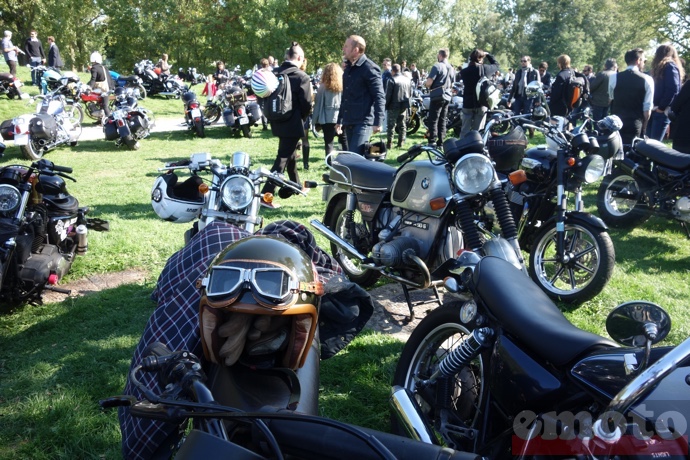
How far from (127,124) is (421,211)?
9.61 metres

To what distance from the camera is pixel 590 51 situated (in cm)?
4888

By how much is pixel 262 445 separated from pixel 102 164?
10.0 metres

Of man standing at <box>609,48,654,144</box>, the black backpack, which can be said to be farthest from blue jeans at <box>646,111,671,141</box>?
the black backpack

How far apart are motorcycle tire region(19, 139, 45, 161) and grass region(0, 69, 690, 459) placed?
10.7 ft

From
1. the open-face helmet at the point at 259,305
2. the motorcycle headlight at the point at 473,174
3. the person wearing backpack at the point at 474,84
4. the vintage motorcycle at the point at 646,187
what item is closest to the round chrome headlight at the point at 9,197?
the open-face helmet at the point at 259,305

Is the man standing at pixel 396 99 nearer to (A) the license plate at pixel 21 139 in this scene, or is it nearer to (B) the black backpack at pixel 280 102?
(B) the black backpack at pixel 280 102

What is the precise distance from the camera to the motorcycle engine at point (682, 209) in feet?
18.3

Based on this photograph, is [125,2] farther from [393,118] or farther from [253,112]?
[393,118]

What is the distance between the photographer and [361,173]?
4512 millimetres

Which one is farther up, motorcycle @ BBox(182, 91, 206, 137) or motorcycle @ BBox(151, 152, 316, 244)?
motorcycle @ BBox(182, 91, 206, 137)

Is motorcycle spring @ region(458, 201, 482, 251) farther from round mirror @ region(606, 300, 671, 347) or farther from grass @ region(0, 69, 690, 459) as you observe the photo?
round mirror @ region(606, 300, 671, 347)

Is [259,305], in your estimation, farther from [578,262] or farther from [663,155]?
[663,155]

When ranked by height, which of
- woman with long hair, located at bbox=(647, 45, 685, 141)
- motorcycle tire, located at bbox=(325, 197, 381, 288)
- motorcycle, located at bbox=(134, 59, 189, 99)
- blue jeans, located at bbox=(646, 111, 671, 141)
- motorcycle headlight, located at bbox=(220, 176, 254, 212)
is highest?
motorcycle, located at bbox=(134, 59, 189, 99)

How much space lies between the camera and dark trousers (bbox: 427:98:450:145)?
10.9 m
